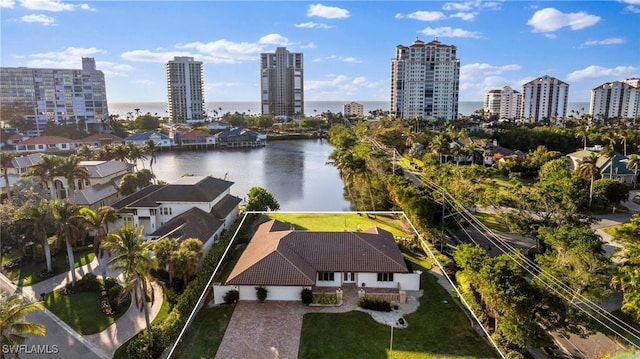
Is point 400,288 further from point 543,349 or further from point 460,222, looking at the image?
point 460,222

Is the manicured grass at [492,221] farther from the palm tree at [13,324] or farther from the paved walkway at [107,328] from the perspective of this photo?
the palm tree at [13,324]

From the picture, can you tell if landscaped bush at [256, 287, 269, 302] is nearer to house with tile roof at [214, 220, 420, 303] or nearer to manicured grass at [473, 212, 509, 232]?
house with tile roof at [214, 220, 420, 303]

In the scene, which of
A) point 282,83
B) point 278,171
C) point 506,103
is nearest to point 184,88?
point 282,83

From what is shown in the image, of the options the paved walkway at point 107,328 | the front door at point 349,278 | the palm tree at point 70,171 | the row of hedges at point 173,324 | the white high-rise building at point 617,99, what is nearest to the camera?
the row of hedges at point 173,324

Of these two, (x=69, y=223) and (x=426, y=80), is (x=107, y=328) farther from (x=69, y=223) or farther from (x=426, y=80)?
(x=426, y=80)

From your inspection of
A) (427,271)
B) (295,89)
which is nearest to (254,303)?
(427,271)

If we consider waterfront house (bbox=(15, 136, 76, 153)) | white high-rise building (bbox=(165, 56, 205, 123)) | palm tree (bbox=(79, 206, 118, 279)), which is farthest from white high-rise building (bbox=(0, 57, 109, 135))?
palm tree (bbox=(79, 206, 118, 279))

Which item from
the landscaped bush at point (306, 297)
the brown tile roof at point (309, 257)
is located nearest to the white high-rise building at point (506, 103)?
the brown tile roof at point (309, 257)
